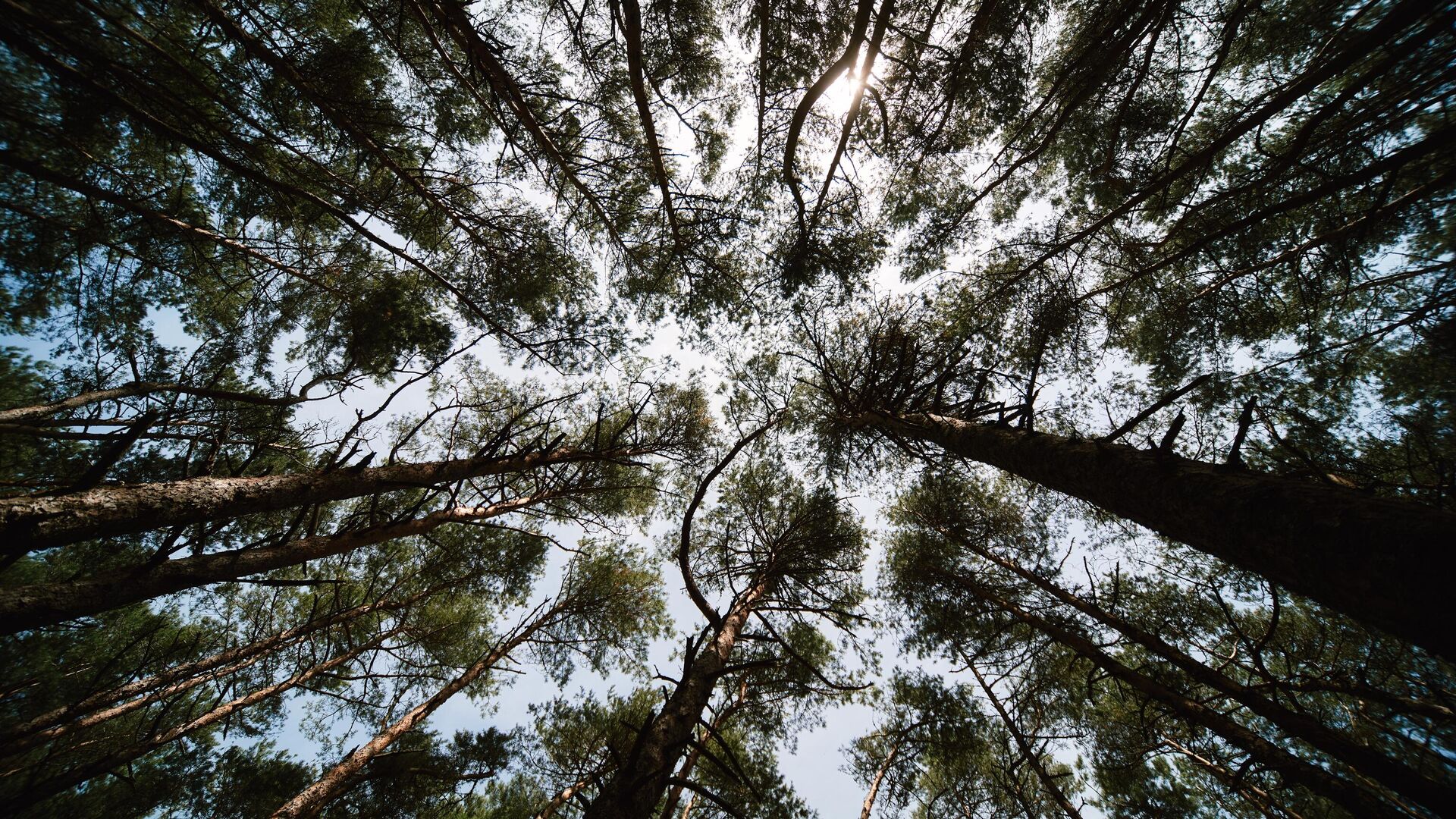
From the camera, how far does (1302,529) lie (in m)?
1.66

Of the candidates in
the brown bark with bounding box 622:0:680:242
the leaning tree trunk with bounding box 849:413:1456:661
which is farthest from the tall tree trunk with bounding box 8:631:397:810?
the leaning tree trunk with bounding box 849:413:1456:661

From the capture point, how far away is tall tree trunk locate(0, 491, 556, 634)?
2.15 meters

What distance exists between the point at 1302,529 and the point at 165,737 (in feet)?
31.2

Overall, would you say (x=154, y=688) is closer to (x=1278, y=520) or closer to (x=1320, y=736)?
(x=1278, y=520)

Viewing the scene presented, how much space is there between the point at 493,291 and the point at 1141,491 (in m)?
6.30

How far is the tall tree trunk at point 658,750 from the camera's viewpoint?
76.9 inches

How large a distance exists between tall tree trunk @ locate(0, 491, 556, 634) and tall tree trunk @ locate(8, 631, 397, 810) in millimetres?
1196

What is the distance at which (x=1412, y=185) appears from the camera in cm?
438

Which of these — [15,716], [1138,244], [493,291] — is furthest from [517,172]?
[15,716]

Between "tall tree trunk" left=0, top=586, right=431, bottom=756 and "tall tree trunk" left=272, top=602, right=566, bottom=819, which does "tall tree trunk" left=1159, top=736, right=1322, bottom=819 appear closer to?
"tall tree trunk" left=272, top=602, right=566, bottom=819

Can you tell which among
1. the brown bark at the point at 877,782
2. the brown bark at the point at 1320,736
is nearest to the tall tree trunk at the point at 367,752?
the brown bark at the point at 877,782

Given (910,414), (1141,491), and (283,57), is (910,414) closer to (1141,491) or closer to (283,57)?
(1141,491)

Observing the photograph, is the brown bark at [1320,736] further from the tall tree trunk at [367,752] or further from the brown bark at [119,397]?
the tall tree trunk at [367,752]

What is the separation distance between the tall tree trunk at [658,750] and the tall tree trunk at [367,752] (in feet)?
15.1
